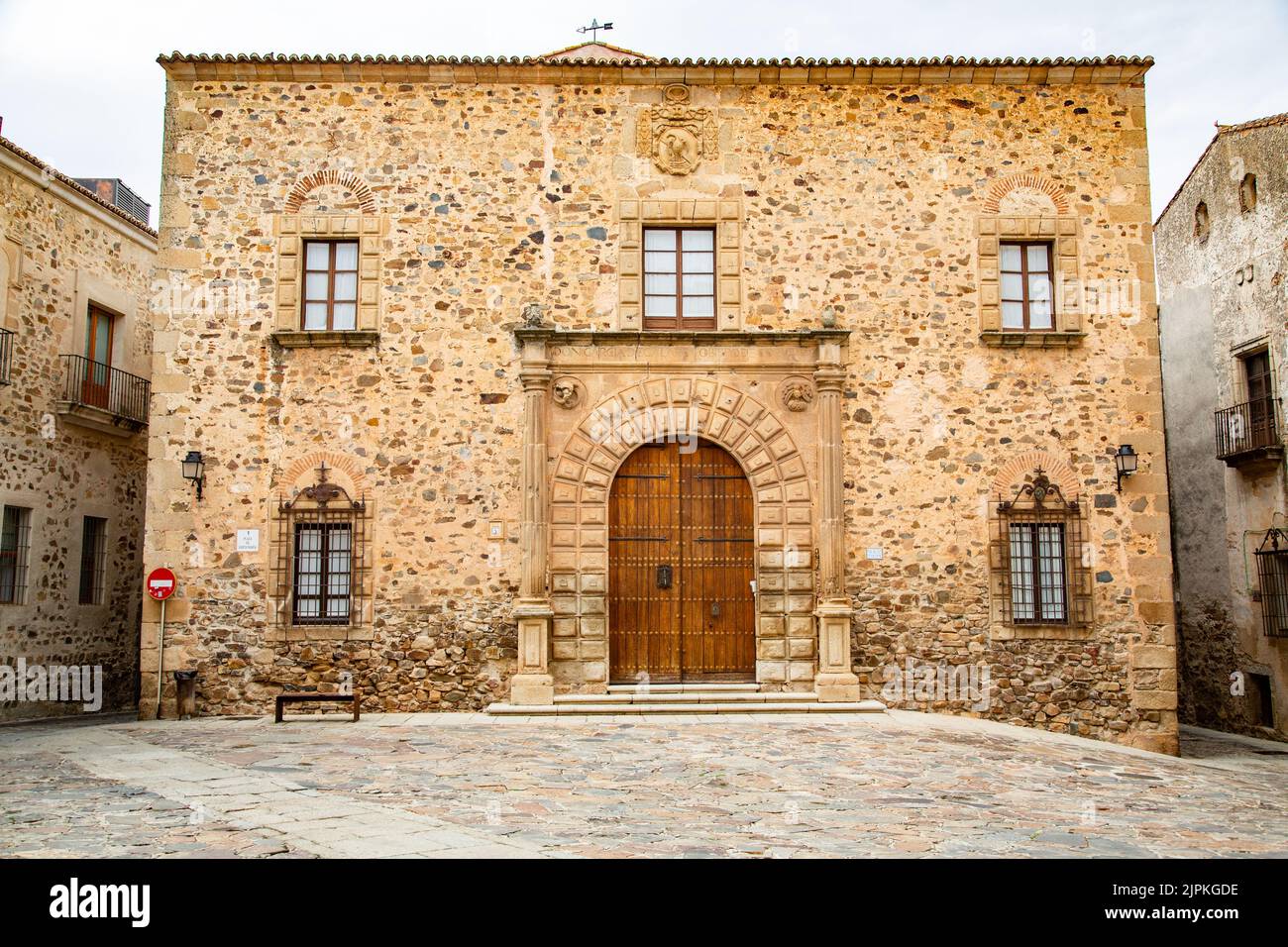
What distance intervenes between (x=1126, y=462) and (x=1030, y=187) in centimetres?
358

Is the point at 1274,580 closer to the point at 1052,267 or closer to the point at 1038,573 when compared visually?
the point at 1038,573

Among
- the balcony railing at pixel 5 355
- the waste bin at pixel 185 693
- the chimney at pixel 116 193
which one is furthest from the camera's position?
the chimney at pixel 116 193

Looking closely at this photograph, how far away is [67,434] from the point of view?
1538cm

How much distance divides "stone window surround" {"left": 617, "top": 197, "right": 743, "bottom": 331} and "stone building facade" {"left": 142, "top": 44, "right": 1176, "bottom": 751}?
0.04 m

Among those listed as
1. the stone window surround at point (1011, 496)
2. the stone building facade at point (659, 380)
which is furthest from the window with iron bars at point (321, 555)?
the stone window surround at point (1011, 496)

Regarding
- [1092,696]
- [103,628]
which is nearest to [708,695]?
[1092,696]

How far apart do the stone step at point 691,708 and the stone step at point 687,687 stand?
0.28 metres

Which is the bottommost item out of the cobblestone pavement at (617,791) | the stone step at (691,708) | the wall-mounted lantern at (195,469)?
the cobblestone pavement at (617,791)

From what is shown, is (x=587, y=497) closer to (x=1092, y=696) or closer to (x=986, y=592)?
(x=986, y=592)

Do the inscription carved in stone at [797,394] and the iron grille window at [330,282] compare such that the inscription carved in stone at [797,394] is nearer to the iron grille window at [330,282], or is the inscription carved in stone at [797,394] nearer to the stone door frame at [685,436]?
the stone door frame at [685,436]

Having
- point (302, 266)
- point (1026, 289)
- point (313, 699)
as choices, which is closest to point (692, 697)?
point (313, 699)

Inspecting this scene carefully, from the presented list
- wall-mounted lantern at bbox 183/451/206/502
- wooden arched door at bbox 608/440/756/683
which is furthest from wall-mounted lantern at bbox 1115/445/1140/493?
wall-mounted lantern at bbox 183/451/206/502

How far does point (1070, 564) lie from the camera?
1288cm

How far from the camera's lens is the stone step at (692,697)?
12.1 meters
